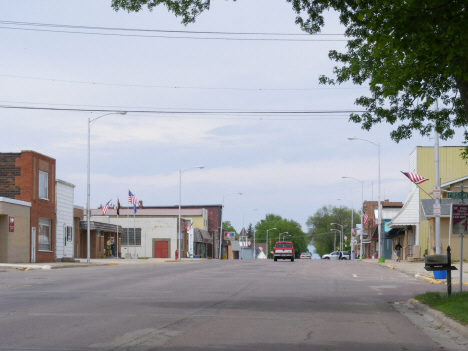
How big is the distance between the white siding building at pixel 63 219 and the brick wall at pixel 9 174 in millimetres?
6640

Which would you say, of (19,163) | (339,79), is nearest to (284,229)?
(19,163)

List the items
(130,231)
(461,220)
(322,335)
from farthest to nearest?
(130,231), (461,220), (322,335)

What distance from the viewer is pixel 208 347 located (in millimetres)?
8742

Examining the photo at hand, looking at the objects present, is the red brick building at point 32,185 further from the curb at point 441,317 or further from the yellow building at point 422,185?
the curb at point 441,317

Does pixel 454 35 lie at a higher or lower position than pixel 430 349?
higher

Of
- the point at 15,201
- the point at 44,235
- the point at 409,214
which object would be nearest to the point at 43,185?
the point at 44,235

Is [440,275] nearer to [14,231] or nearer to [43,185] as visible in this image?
[14,231]

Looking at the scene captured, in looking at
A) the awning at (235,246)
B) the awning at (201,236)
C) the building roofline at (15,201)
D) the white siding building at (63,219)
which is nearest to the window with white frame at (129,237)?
the awning at (201,236)

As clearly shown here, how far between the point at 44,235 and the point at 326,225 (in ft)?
425

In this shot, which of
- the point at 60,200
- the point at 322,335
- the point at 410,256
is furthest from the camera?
the point at 410,256

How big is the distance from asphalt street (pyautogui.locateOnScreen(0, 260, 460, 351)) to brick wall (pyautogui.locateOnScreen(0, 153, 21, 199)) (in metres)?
22.0

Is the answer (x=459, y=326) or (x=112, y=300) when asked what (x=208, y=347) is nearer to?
(x=459, y=326)

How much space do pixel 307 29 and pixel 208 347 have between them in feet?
29.4

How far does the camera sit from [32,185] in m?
40.1
